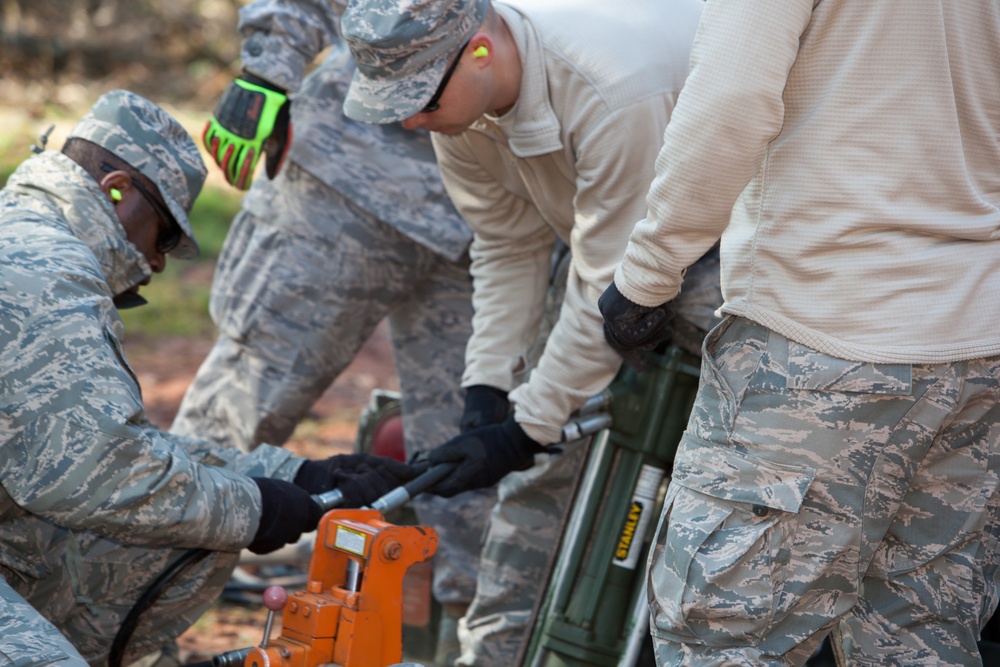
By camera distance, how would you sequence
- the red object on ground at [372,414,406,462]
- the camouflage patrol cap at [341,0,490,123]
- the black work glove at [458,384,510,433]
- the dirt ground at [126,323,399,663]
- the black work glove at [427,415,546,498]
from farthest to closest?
1. the dirt ground at [126,323,399,663]
2. the red object on ground at [372,414,406,462]
3. the black work glove at [458,384,510,433]
4. the black work glove at [427,415,546,498]
5. the camouflage patrol cap at [341,0,490,123]

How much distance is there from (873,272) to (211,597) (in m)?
1.99

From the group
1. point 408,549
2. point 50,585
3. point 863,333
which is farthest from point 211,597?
point 863,333

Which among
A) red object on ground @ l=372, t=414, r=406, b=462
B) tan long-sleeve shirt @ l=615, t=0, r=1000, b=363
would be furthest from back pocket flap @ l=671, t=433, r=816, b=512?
red object on ground @ l=372, t=414, r=406, b=462

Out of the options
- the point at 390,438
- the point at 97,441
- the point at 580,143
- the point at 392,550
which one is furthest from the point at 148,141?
the point at 390,438

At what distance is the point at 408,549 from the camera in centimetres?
265

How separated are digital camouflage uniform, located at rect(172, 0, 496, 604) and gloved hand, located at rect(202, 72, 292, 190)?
0.07 metres

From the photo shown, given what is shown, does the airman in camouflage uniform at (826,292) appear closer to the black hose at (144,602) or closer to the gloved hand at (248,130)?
the black hose at (144,602)

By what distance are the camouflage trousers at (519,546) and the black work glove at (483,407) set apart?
0.57ft

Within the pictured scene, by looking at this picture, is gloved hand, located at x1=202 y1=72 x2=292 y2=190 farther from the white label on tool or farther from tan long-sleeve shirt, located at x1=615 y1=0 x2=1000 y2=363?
tan long-sleeve shirt, located at x1=615 y1=0 x2=1000 y2=363

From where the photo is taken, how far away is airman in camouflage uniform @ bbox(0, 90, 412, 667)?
99.0 inches

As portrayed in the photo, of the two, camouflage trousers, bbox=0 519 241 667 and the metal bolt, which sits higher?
the metal bolt

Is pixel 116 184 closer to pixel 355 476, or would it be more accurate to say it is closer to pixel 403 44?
pixel 403 44

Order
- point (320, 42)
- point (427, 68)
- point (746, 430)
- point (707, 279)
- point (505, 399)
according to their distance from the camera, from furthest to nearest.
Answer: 1. point (320, 42)
2. point (505, 399)
3. point (707, 279)
4. point (427, 68)
5. point (746, 430)

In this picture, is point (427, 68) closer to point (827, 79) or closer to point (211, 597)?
point (827, 79)
